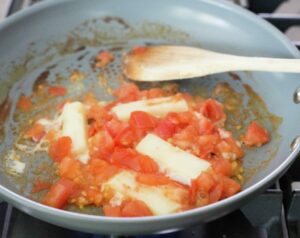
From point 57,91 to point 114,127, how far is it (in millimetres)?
237

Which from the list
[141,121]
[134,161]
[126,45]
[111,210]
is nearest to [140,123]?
[141,121]

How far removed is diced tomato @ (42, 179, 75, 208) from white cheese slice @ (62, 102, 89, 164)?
80 millimetres

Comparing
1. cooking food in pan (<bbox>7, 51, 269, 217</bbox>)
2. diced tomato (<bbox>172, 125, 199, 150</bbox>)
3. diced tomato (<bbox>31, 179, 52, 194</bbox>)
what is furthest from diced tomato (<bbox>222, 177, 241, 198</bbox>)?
diced tomato (<bbox>31, 179, 52, 194</bbox>)

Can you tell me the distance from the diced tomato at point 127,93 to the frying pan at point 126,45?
0.09 feet

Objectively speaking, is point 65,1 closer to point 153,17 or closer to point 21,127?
point 153,17

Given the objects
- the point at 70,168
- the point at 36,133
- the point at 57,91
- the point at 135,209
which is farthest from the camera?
the point at 57,91

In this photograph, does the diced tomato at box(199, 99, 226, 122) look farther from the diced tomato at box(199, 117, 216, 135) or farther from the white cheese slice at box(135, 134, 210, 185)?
the white cheese slice at box(135, 134, 210, 185)

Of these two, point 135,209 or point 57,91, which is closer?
point 135,209

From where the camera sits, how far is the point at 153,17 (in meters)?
1.33

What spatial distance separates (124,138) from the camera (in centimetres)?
103

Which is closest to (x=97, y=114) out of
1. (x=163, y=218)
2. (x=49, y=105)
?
(x=49, y=105)

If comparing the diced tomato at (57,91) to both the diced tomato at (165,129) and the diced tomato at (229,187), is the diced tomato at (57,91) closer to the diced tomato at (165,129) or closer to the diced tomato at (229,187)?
the diced tomato at (165,129)

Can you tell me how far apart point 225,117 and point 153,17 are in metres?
0.36

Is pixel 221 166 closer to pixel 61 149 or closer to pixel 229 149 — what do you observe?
pixel 229 149
